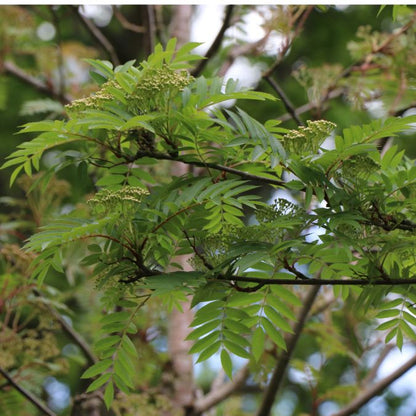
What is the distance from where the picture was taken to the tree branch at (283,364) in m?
2.60

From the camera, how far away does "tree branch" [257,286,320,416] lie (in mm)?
2604

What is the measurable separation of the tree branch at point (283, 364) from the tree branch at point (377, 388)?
1.08 ft

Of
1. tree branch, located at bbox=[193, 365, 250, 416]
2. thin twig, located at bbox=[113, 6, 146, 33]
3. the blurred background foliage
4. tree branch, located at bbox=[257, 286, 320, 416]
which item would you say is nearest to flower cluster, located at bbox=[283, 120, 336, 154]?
the blurred background foliage

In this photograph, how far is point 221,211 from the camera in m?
1.36

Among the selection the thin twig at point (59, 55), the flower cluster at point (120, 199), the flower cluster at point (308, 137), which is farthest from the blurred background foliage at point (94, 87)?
the flower cluster at point (308, 137)

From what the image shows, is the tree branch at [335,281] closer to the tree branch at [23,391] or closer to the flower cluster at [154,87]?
the flower cluster at [154,87]

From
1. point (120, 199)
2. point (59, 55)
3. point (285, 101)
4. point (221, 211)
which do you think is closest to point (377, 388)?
point (285, 101)

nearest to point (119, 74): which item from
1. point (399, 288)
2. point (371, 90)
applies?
point (399, 288)

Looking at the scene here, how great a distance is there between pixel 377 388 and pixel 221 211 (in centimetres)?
170

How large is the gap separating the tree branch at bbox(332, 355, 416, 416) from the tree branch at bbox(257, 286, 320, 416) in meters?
0.33

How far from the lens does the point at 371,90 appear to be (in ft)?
10.2

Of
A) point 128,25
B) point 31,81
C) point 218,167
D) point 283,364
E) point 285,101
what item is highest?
point 128,25

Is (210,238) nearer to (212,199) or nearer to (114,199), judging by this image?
(212,199)

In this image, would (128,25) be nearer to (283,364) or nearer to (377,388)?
(283,364)
